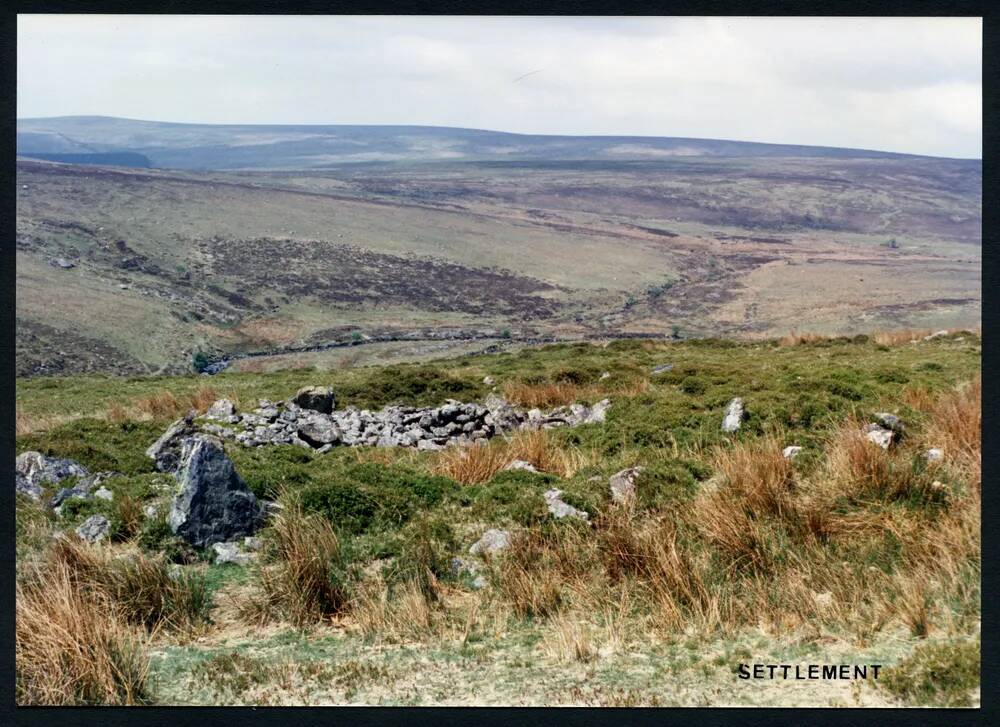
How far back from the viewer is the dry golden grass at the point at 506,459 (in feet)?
29.7

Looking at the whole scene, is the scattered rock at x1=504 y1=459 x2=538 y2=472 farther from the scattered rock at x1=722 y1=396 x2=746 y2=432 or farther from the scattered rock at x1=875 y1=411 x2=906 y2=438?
the scattered rock at x1=875 y1=411 x2=906 y2=438

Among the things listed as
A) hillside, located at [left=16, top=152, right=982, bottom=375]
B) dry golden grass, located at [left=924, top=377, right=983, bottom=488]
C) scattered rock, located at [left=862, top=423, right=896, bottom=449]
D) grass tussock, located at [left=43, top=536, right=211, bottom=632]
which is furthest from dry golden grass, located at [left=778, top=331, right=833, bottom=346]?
grass tussock, located at [left=43, top=536, right=211, bottom=632]

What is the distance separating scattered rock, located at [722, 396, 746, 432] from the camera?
1040 centimetres

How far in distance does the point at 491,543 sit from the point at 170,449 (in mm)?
4793

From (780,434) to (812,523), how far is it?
3.31 m

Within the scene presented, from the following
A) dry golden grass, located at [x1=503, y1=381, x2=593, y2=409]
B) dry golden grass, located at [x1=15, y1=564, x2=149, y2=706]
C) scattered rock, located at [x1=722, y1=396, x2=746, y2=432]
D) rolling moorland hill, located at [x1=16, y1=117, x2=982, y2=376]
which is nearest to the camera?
dry golden grass, located at [x1=15, y1=564, x2=149, y2=706]

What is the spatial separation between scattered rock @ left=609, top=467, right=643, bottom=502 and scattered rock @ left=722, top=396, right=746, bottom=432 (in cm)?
255

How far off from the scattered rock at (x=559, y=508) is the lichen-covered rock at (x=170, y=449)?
14.2 ft

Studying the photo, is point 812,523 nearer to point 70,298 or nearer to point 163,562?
point 163,562

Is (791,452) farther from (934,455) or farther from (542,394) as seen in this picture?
(542,394)

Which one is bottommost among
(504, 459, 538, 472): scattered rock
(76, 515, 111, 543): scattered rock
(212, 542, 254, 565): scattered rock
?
(76, 515, 111, 543): scattered rock

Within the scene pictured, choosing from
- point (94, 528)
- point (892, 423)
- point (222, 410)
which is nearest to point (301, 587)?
point (94, 528)

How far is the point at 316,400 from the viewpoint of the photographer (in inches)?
550

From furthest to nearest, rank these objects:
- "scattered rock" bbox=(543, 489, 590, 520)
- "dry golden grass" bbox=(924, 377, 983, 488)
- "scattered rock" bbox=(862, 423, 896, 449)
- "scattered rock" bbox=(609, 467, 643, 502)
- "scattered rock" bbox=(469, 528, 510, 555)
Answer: "scattered rock" bbox=(862, 423, 896, 449)
"scattered rock" bbox=(609, 467, 643, 502)
"scattered rock" bbox=(543, 489, 590, 520)
"dry golden grass" bbox=(924, 377, 983, 488)
"scattered rock" bbox=(469, 528, 510, 555)
